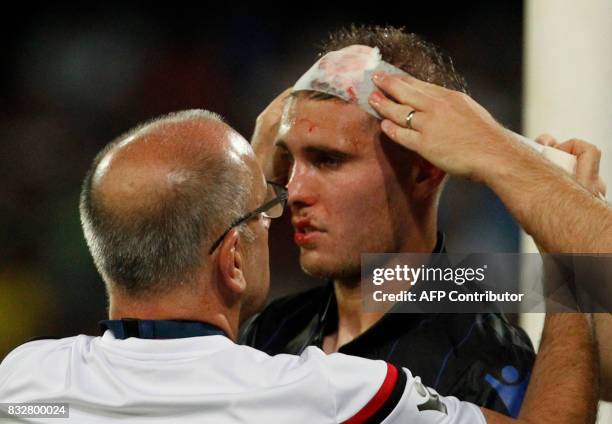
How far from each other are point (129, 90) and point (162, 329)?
92 cm

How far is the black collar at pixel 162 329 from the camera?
3.97ft

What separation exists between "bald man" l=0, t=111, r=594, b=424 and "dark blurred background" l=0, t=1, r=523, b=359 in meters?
0.65

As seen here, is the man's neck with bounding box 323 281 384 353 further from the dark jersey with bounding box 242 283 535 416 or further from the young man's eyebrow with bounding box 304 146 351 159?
the young man's eyebrow with bounding box 304 146 351 159

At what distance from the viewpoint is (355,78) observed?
1.43 m

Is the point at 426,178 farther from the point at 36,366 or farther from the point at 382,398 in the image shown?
the point at 36,366

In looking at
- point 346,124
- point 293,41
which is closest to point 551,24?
point 293,41

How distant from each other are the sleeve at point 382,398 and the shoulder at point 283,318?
1.35ft

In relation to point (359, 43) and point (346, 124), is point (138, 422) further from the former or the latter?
point (359, 43)

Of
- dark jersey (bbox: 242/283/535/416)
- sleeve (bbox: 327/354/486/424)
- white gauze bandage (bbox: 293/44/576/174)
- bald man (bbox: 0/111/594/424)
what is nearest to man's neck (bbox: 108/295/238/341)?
bald man (bbox: 0/111/594/424)

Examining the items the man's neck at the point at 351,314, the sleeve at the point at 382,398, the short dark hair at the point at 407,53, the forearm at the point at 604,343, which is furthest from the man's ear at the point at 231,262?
the forearm at the point at 604,343

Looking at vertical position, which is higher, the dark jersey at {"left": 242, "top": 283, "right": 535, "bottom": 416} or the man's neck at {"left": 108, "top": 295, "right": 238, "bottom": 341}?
the man's neck at {"left": 108, "top": 295, "right": 238, "bottom": 341}

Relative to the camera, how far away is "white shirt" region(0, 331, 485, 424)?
1.14 m

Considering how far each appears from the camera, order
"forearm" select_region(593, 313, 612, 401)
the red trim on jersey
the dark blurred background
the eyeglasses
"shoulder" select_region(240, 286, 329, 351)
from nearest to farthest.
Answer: the red trim on jersey
the eyeglasses
"forearm" select_region(593, 313, 612, 401)
"shoulder" select_region(240, 286, 329, 351)
the dark blurred background

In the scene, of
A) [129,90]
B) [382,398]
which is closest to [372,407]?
[382,398]
